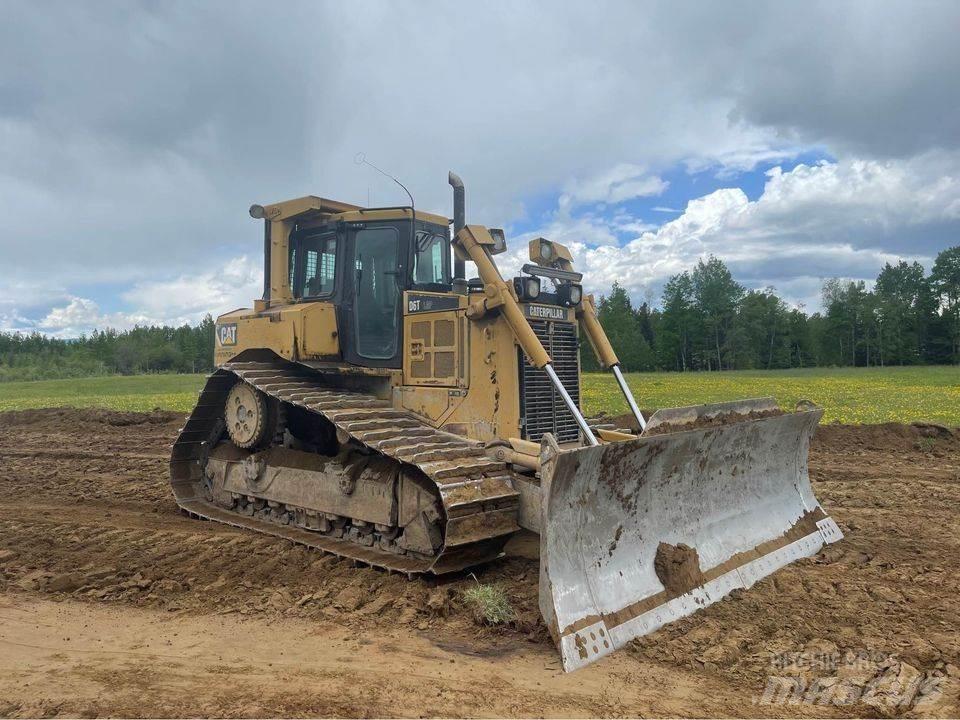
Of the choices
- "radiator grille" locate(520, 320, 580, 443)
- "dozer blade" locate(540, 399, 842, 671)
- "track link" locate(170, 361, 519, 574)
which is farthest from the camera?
"radiator grille" locate(520, 320, 580, 443)

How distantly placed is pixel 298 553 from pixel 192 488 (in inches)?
112

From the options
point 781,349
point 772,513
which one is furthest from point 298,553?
point 781,349

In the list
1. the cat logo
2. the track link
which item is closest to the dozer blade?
the track link

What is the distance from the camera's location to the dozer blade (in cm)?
448

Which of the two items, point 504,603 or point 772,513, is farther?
point 772,513

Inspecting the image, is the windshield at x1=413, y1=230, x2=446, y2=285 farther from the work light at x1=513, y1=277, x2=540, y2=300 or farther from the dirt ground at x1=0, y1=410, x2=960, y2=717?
the dirt ground at x1=0, y1=410, x2=960, y2=717

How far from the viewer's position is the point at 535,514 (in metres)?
5.53

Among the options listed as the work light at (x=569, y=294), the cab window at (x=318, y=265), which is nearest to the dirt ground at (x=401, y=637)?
the work light at (x=569, y=294)

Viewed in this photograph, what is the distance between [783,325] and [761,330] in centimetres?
383

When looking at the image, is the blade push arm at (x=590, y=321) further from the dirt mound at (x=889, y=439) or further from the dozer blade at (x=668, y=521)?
the dirt mound at (x=889, y=439)

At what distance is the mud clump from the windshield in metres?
3.75

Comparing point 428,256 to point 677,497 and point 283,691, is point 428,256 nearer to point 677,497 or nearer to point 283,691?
point 677,497

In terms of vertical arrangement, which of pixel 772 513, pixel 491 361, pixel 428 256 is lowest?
pixel 772 513

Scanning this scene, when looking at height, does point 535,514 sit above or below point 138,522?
above
